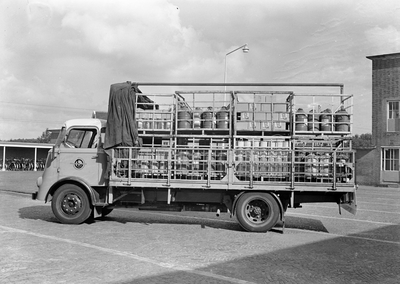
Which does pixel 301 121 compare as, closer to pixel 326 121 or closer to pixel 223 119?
pixel 326 121

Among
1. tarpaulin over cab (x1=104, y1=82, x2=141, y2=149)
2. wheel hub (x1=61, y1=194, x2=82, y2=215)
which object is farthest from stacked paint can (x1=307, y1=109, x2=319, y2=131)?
wheel hub (x1=61, y1=194, x2=82, y2=215)

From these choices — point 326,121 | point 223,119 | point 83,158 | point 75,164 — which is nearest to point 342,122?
point 326,121

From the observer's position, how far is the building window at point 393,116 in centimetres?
3064

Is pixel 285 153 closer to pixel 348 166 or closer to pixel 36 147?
pixel 348 166

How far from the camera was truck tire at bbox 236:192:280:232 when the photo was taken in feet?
32.4

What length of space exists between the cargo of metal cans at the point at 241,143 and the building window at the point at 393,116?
22.3 meters

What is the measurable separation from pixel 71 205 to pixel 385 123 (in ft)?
87.9

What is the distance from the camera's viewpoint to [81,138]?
1109cm

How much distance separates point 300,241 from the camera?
29.3 feet

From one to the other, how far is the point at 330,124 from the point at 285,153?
1545 mm

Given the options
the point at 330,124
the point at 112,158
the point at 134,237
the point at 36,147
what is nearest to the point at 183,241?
the point at 134,237

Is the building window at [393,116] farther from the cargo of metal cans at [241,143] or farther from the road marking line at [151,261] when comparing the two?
the road marking line at [151,261]

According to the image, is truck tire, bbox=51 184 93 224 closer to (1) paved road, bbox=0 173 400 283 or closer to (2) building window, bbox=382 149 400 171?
(1) paved road, bbox=0 173 400 283

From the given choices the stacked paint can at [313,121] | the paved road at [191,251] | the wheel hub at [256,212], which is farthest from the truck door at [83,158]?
the stacked paint can at [313,121]
